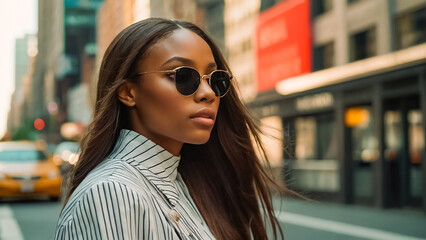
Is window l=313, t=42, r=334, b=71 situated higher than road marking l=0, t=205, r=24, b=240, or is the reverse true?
window l=313, t=42, r=334, b=71

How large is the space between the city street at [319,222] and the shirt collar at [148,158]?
7779 mm

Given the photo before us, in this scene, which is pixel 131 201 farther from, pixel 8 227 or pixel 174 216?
pixel 8 227

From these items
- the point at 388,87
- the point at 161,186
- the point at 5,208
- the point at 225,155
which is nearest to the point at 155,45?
the point at 161,186

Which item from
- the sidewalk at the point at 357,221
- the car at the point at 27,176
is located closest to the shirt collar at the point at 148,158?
the sidewalk at the point at 357,221

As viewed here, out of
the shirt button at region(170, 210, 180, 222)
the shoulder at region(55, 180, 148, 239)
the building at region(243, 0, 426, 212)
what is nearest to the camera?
the shoulder at region(55, 180, 148, 239)

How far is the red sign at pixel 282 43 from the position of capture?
69.2 ft

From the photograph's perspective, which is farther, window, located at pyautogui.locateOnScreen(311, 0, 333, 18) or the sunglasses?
window, located at pyautogui.locateOnScreen(311, 0, 333, 18)

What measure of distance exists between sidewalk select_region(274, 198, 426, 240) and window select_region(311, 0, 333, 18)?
20.2ft

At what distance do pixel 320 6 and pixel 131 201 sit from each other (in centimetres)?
1978

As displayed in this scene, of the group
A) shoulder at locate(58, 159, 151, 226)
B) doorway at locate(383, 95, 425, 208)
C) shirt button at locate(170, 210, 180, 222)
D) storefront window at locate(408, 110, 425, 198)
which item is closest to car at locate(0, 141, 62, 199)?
doorway at locate(383, 95, 425, 208)

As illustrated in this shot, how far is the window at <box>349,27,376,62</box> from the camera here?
17.3 m

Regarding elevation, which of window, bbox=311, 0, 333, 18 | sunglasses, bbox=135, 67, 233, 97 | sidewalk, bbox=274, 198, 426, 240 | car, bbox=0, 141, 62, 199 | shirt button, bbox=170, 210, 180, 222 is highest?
window, bbox=311, 0, 333, 18

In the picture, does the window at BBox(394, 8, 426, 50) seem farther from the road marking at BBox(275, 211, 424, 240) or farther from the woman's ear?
the woman's ear

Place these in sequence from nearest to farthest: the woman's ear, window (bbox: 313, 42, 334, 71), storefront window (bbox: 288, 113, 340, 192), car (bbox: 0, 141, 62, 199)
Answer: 1. the woman's ear
2. car (bbox: 0, 141, 62, 199)
3. storefront window (bbox: 288, 113, 340, 192)
4. window (bbox: 313, 42, 334, 71)
